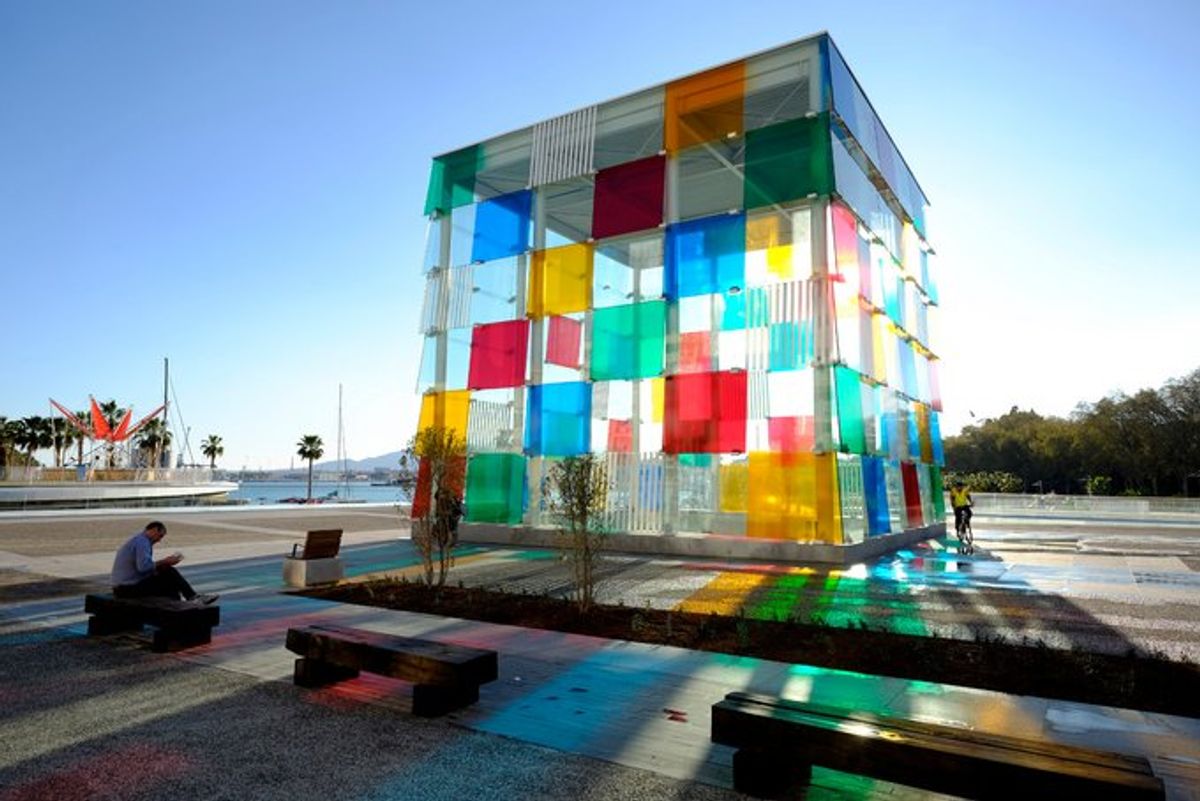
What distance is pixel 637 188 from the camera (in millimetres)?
23500

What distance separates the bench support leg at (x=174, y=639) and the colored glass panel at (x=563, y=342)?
1681 centimetres

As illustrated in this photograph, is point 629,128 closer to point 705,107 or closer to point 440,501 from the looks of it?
point 705,107

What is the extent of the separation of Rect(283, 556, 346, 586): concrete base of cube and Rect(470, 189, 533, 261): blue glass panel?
15.0 meters

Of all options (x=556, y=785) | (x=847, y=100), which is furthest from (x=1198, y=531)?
(x=556, y=785)

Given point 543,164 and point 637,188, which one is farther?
point 543,164

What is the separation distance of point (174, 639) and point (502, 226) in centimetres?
2022

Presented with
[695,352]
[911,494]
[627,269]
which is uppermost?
[627,269]

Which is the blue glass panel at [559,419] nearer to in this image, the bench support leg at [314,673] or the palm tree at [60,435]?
the bench support leg at [314,673]

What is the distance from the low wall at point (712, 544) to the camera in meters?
18.4

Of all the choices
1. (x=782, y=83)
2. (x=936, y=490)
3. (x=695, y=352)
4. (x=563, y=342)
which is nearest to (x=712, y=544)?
(x=695, y=352)

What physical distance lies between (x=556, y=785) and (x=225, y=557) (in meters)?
16.3

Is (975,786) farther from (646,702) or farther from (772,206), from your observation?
(772,206)

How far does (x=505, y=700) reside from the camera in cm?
666

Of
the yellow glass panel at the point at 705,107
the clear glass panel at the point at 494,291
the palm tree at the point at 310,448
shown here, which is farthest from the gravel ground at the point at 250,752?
the palm tree at the point at 310,448
